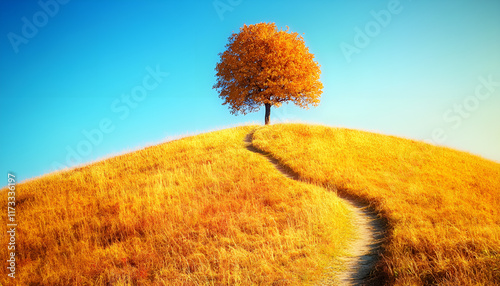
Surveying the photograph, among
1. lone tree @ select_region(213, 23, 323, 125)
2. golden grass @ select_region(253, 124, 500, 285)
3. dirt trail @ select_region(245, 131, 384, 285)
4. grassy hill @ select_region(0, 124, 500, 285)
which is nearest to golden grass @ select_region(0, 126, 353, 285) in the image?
grassy hill @ select_region(0, 124, 500, 285)

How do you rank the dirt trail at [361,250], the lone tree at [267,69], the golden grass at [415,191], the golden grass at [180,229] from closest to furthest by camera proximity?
the golden grass at [415,191] < the dirt trail at [361,250] < the golden grass at [180,229] < the lone tree at [267,69]

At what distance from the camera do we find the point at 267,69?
96.8 ft

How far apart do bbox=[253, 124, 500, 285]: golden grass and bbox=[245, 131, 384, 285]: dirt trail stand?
0.43m

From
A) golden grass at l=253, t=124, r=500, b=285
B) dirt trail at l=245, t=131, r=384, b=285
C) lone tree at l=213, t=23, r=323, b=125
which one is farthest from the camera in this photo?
lone tree at l=213, t=23, r=323, b=125

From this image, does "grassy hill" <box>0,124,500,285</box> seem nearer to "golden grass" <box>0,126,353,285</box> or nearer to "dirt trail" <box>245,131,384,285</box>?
"golden grass" <box>0,126,353,285</box>

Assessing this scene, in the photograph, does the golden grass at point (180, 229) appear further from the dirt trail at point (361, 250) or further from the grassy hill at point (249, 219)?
the dirt trail at point (361, 250)

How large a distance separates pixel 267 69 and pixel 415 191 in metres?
19.9

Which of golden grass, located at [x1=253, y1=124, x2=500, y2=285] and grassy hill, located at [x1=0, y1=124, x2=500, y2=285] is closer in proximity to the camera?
golden grass, located at [x1=253, y1=124, x2=500, y2=285]

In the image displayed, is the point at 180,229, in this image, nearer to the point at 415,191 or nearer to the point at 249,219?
the point at 249,219

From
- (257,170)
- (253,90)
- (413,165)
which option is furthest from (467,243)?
(253,90)

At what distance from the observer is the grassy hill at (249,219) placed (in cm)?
711

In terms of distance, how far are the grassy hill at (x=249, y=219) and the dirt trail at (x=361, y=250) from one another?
1.15 ft

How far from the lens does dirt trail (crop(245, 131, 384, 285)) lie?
701 cm

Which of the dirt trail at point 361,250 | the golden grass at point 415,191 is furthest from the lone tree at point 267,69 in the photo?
the dirt trail at point 361,250
